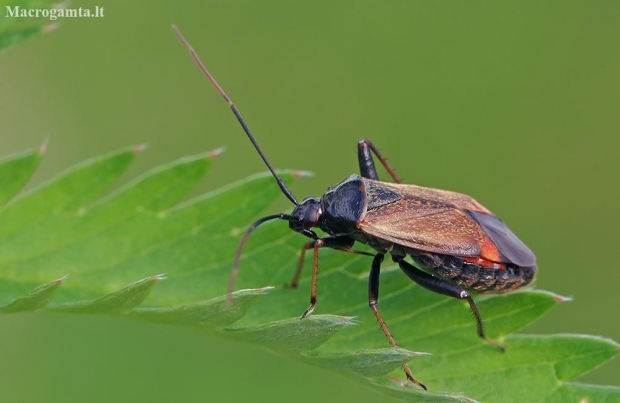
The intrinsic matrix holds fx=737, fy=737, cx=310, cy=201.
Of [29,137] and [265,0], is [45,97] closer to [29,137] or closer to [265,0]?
[29,137]

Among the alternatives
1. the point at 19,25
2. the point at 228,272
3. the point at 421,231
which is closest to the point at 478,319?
the point at 421,231

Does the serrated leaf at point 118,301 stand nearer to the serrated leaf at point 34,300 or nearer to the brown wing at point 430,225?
the serrated leaf at point 34,300

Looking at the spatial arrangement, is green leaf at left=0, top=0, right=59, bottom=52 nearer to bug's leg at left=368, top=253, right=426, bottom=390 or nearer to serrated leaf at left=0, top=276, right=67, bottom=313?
serrated leaf at left=0, top=276, right=67, bottom=313

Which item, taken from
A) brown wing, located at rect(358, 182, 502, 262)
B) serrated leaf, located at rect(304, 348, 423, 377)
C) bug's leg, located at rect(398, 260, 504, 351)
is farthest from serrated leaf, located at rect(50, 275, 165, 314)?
brown wing, located at rect(358, 182, 502, 262)

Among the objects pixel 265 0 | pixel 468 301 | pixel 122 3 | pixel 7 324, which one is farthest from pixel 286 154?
pixel 468 301

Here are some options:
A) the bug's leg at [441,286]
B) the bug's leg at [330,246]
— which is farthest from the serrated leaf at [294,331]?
the bug's leg at [441,286]

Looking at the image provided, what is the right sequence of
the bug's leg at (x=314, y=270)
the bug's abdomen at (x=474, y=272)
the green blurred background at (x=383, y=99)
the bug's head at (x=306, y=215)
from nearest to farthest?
the bug's leg at (x=314, y=270) → the bug's head at (x=306, y=215) → the bug's abdomen at (x=474, y=272) → the green blurred background at (x=383, y=99)
